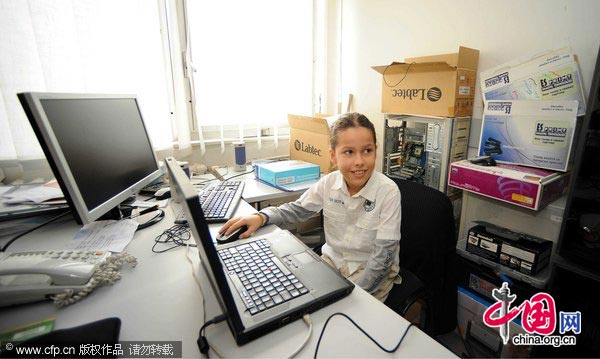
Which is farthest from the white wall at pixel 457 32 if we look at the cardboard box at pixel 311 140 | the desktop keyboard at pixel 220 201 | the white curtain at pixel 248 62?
the desktop keyboard at pixel 220 201

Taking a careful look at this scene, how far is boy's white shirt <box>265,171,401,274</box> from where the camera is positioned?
3.37 ft

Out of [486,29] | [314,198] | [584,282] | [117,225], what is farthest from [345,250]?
[486,29]

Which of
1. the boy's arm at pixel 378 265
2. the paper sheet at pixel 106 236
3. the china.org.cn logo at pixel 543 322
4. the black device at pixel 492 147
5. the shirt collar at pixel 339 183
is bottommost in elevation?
the china.org.cn logo at pixel 543 322

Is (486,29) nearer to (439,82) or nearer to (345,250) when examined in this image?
(439,82)

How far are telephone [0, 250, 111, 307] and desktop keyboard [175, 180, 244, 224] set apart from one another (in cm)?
42

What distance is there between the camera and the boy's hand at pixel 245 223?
1.00 meters

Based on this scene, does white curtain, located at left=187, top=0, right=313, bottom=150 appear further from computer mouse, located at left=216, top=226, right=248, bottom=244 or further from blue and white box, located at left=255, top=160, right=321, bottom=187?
computer mouse, located at left=216, top=226, right=248, bottom=244

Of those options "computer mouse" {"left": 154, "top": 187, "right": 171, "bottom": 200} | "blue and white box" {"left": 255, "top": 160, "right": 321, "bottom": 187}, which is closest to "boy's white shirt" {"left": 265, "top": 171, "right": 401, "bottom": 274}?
"blue and white box" {"left": 255, "top": 160, "right": 321, "bottom": 187}

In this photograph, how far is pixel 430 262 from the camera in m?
1.01

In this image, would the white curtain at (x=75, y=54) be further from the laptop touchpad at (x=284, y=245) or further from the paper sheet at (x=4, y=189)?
the laptop touchpad at (x=284, y=245)

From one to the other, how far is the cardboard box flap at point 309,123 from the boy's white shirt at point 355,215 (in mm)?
667

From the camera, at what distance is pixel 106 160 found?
1.03 metres

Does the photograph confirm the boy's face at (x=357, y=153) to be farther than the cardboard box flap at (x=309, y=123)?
No

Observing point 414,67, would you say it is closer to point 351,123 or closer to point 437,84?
point 437,84
